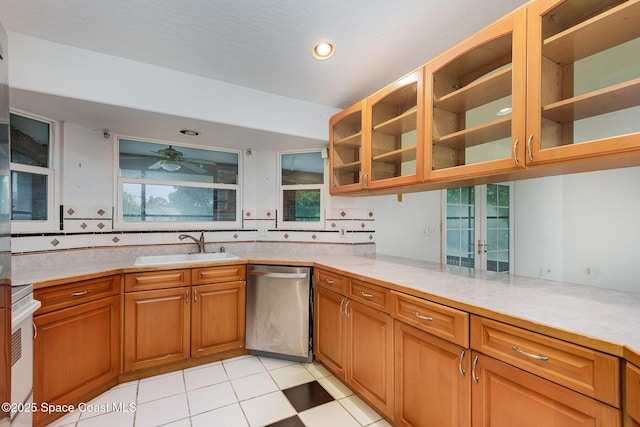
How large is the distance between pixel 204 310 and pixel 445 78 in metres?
2.46

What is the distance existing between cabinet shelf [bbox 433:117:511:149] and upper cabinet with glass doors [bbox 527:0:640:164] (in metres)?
0.15

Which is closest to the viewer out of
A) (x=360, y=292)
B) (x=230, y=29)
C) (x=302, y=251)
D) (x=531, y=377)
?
(x=531, y=377)

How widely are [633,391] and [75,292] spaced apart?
2606 mm

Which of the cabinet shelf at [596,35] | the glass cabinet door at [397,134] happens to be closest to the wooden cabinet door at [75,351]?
the glass cabinet door at [397,134]

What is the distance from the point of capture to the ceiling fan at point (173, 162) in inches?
109

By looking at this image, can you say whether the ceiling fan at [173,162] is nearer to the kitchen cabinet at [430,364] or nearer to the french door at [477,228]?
the kitchen cabinet at [430,364]

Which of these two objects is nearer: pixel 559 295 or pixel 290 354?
pixel 559 295

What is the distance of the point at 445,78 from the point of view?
A: 172cm

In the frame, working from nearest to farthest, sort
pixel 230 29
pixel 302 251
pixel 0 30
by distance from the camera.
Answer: pixel 0 30 → pixel 230 29 → pixel 302 251

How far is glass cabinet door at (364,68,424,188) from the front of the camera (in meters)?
1.82

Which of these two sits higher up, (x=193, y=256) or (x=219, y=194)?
(x=219, y=194)

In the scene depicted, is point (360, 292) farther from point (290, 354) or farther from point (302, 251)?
point (302, 251)

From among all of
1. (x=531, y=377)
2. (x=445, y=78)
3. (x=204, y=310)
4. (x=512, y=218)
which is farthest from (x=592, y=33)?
(x=204, y=310)

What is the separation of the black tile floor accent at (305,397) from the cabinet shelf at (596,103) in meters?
2.08
